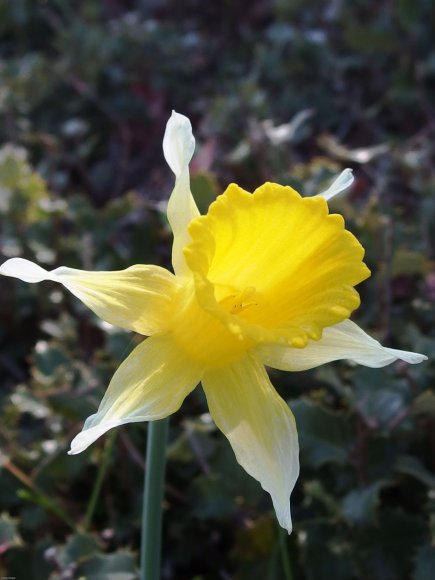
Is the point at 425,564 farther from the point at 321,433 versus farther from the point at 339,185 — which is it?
the point at 339,185

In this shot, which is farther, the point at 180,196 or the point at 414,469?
the point at 414,469

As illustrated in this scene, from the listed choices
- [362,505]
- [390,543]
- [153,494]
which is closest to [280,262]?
[153,494]

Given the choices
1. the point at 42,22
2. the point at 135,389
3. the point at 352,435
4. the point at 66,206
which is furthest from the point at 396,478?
the point at 42,22

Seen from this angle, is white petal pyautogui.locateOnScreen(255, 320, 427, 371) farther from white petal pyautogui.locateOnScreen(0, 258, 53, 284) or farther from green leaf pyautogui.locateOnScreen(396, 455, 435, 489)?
green leaf pyautogui.locateOnScreen(396, 455, 435, 489)

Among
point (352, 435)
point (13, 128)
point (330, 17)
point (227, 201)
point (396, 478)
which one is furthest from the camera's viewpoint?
point (330, 17)

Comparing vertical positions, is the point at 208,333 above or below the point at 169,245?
above

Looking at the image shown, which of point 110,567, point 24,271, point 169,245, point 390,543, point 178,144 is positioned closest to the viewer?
point 24,271

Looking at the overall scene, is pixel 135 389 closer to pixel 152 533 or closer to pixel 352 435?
pixel 152 533
